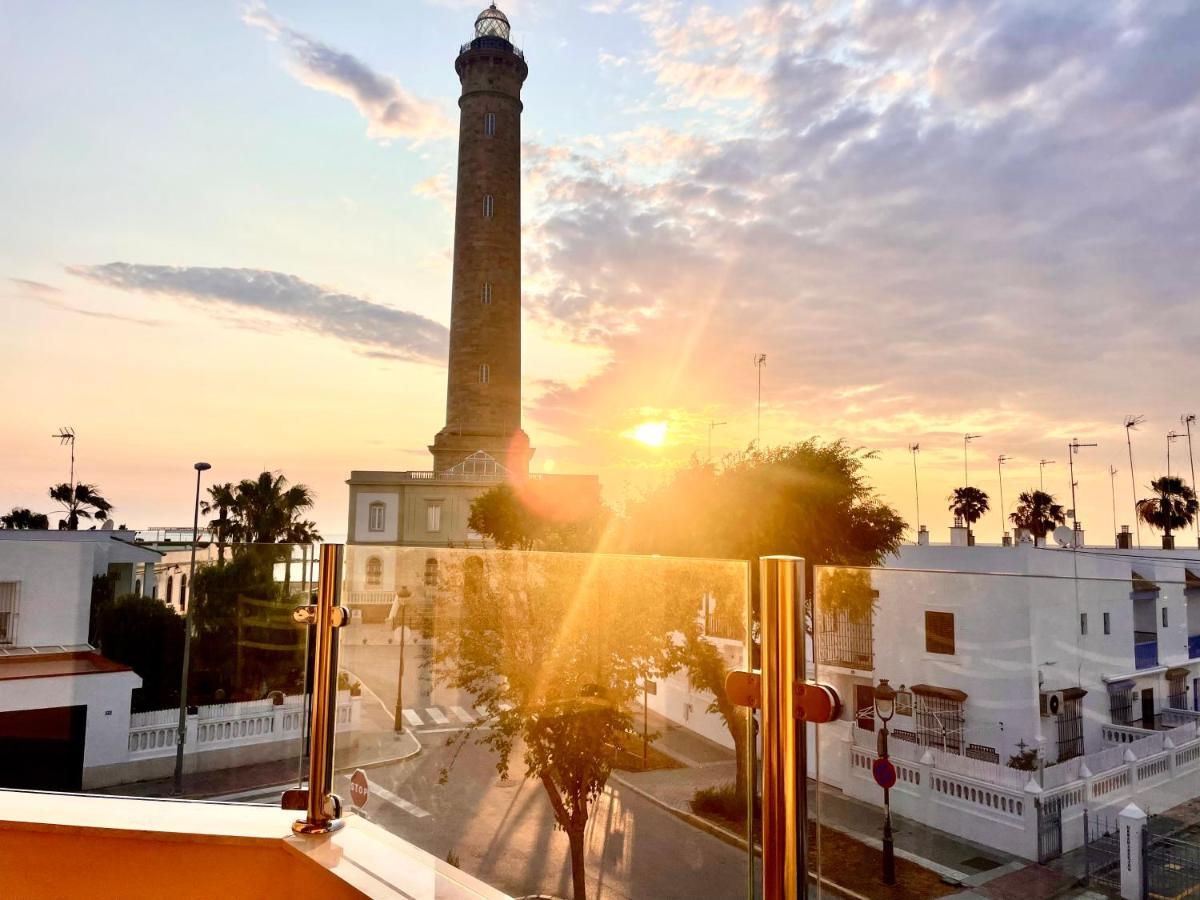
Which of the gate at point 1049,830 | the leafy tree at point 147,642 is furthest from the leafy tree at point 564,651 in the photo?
the leafy tree at point 147,642

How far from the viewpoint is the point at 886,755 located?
1129 mm

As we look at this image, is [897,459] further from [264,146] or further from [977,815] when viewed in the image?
[977,815]

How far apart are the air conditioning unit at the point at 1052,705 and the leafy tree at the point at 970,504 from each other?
48.7 metres

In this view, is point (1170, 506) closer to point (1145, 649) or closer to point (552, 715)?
point (1145, 649)

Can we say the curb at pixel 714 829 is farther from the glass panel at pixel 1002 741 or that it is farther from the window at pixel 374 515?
the window at pixel 374 515

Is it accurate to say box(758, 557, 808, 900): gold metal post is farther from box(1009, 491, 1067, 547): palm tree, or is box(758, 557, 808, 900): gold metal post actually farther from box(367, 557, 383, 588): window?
box(1009, 491, 1067, 547): palm tree

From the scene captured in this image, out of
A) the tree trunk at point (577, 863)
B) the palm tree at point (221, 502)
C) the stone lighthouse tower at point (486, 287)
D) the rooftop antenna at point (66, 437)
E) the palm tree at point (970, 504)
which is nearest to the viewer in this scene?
the tree trunk at point (577, 863)

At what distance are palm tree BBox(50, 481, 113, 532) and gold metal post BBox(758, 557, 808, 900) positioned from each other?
124ft

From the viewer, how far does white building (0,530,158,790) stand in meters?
2.14

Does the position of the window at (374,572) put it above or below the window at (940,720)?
above

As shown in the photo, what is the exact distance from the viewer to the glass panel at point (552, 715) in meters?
1.40

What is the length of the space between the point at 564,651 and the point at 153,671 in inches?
55.7

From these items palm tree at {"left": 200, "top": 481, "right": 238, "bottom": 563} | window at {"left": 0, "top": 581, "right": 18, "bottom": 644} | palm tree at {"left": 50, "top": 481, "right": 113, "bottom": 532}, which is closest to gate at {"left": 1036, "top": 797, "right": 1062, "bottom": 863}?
window at {"left": 0, "top": 581, "right": 18, "bottom": 644}

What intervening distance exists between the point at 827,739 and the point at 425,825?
3.51 feet
